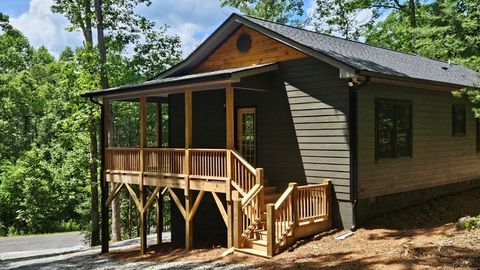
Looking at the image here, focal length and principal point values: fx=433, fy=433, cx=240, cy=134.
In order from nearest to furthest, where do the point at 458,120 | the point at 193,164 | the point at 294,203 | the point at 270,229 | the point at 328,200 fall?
Answer: the point at 270,229
the point at 294,203
the point at 328,200
the point at 193,164
the point at 458,120

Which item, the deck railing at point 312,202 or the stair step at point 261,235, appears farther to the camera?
the deck railing at point 312,202

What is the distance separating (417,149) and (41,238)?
24.3m

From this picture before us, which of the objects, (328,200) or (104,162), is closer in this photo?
(328,200)

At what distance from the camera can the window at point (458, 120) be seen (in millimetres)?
13883

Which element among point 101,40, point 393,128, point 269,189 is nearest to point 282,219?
point 269,189

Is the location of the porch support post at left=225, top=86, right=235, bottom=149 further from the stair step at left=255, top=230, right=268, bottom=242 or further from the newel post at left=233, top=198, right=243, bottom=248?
the stair step at left=255, top=230, right=268, bottom=242

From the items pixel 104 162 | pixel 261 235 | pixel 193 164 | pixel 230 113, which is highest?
pixel 230 113

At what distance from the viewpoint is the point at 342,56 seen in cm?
1120

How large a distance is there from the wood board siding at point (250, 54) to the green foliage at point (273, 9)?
23.4 m

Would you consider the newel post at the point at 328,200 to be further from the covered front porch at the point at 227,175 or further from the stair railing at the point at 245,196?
the stair railing at the point at 245,196

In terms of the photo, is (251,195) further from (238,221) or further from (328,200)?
(328,200)

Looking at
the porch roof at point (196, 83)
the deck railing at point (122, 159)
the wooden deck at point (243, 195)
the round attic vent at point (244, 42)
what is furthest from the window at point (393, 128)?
the deck railing at point (122, 159)

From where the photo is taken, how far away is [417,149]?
40.2 ft

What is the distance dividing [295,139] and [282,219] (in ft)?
9.24
